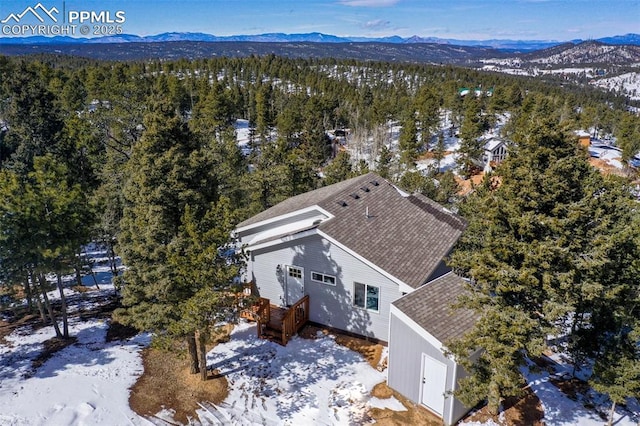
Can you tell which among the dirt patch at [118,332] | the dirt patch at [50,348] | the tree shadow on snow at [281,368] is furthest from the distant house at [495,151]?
the dirt patch at [50,348]

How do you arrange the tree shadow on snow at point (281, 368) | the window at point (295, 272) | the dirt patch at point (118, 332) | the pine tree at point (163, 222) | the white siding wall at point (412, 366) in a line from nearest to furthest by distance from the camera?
the white siding wall at point (412, 366)
the pine tree at point (163, 222)
the tree shadow on snow at point (281, 368)
the dirt patch at point (118, 332)
the window at point (295, 272)

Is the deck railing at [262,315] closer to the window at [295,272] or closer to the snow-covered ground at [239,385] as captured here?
the snow-covered ground at [239,385]

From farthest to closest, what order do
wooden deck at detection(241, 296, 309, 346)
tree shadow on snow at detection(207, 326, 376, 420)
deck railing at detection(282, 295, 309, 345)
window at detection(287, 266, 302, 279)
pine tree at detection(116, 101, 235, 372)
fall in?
window at detection(287, 266, 302, 279), wooden deck at detection(241, 296, 309, 346), deck railing at detection(282, 295, 309, 345), tree shadow on snow at detection(207, 326, 376, 420), pine tree at detection(116, 101, 235, 372)

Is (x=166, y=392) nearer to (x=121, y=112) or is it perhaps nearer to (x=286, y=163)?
→ (x=121, y=112)

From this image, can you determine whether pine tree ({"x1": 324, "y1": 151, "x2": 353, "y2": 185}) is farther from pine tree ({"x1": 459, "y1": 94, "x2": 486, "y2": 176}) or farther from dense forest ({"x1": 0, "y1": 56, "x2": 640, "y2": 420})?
pine tree ({"x1": 459, "y1": 94, "x2": 486, "y2": 176})


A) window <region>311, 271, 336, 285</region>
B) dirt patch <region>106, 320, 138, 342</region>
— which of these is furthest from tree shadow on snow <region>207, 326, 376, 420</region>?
dirt patch <region>106, 320, 138, 342</region>

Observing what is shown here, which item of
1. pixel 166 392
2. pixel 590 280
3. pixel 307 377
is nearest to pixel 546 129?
pixel 590 280
